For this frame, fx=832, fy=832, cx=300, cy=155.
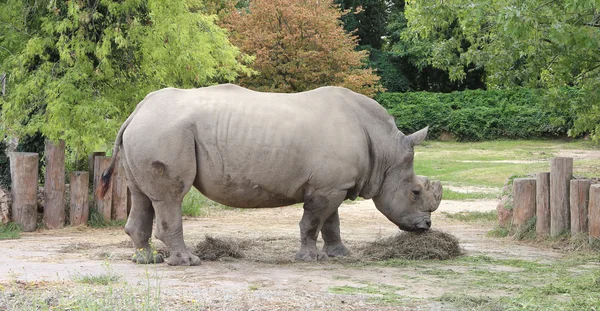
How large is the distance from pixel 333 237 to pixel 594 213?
10.3 ft

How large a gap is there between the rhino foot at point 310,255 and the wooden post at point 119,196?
454 cm

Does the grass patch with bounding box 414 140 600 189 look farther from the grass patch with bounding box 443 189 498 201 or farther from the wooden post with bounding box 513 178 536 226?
the wooden post with bounding box 513 178 536 226

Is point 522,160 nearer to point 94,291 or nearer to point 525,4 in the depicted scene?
point 525,4

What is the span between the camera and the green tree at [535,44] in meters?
10.4

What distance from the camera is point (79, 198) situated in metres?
12.5

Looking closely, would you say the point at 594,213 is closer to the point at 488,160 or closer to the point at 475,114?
the point at 488,160

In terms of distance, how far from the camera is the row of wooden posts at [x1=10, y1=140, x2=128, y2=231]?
39.1 feet

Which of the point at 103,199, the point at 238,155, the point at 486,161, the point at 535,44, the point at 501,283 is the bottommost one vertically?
the point at 501,283

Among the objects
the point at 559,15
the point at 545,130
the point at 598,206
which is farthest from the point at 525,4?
the point at 545,130

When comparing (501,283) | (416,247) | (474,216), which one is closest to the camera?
(501,283)

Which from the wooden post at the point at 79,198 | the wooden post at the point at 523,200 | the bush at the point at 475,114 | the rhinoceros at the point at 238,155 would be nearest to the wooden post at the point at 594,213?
the wooden post at the point at 523,200

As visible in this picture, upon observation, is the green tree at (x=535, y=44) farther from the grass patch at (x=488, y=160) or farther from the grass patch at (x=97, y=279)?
the grass patch at (x=97, y=279)

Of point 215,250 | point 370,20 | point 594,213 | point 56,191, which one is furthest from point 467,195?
point 370,20

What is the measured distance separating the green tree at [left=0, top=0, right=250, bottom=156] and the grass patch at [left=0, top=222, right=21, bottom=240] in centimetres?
139
